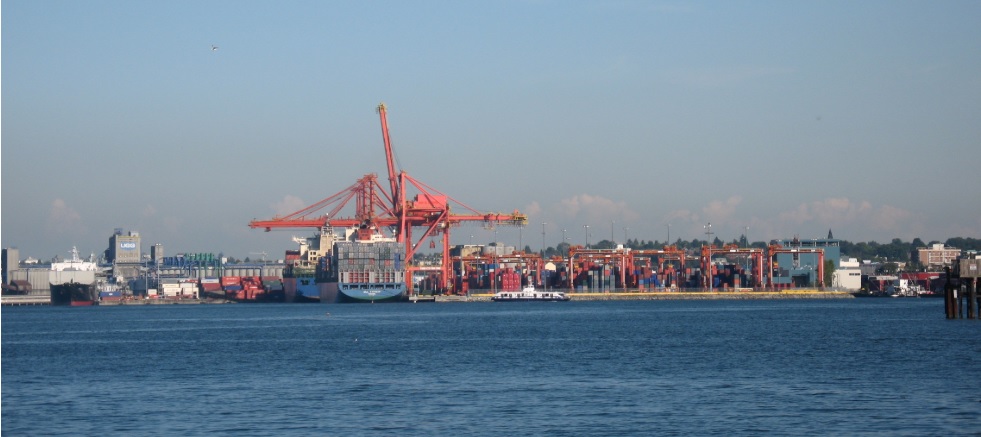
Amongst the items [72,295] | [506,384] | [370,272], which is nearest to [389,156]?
[370,272]

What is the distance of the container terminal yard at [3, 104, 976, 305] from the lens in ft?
403

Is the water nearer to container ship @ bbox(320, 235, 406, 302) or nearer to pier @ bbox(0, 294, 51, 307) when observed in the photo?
container ship @ bbox(320, 235, 406, 302)

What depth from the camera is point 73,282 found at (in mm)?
160000

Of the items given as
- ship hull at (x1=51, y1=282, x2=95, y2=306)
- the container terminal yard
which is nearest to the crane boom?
the container terminal yard

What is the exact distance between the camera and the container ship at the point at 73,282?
497 ft

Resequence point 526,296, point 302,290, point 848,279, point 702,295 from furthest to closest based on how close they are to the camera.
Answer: point 848,279, point 302,290, point 702,295, point 526,296

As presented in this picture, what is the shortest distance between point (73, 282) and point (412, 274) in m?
45.8

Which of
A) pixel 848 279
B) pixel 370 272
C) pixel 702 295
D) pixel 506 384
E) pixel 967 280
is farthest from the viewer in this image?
pixel 848 279

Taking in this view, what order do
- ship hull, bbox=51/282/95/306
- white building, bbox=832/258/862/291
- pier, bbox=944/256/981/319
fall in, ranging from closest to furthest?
pier, bbox=944/256/981/319, ship hull, bbox=51/282/95/306, white building, bbox=832/258/862/291

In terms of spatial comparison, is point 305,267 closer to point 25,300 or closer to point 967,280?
point 25,300

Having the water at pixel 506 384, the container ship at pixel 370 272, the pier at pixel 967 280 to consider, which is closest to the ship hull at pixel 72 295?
the container ship at pixel 370 272

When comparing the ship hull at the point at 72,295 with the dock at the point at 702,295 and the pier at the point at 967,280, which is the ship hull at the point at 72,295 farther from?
the pier at the point at 967,280

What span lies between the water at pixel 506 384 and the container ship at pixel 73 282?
97.4m

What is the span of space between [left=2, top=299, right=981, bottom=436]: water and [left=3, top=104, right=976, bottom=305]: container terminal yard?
6304 centimetres
